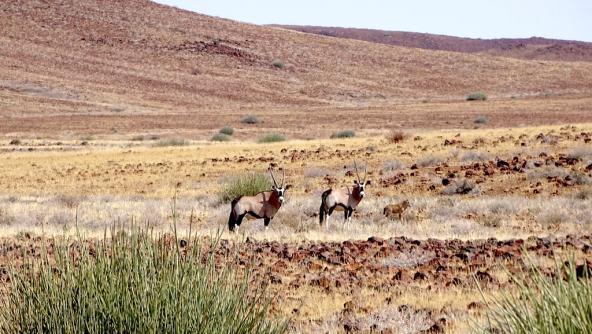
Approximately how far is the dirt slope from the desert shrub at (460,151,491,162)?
14085 cm

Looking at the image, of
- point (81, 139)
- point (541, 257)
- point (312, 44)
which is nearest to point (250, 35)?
point (312, 44)

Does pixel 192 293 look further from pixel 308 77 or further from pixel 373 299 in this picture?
pixel 308 77

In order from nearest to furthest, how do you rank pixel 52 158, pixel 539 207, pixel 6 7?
pixel 539 207 → pixel 52 158 → pixel 6 7

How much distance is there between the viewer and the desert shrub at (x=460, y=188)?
21422mm

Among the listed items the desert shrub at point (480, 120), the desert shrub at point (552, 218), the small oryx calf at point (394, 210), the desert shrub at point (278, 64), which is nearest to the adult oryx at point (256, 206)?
the small oryx calf at point (394, 210)

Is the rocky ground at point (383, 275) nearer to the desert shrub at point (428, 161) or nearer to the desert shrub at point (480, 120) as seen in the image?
the desert shrub at point (428, 161)

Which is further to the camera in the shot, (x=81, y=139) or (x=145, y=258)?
(x=81, y=139)

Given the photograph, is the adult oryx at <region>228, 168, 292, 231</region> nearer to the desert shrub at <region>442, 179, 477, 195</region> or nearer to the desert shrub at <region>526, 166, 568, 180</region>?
the desert shrub at <region>442, 179, 477, 195</region>

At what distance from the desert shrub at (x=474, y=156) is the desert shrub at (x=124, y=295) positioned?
22.6 m

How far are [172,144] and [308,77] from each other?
5027cm

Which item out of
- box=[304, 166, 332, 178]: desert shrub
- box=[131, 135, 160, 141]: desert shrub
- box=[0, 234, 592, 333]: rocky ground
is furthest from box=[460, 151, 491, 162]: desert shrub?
box=[131, 135, 160, 141]: desert shrub

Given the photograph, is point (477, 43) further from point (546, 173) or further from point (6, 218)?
point (6, 218)

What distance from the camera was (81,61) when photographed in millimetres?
85062

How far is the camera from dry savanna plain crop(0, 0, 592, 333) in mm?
9852
